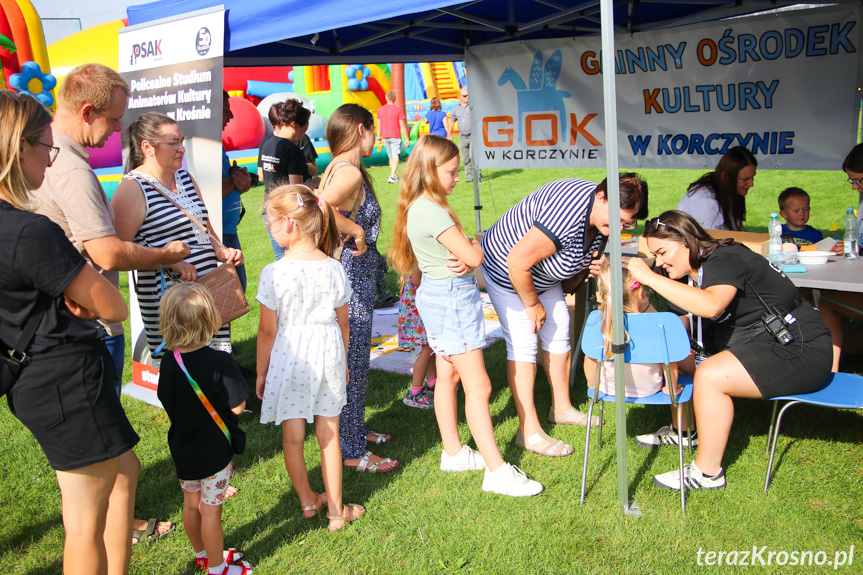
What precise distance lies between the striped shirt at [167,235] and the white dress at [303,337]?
522 millimetres

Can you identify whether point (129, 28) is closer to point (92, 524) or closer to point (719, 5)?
point (92, 524)

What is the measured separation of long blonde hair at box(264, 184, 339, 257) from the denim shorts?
584 mm

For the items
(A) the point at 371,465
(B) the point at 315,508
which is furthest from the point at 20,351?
(A) the point at 371,465

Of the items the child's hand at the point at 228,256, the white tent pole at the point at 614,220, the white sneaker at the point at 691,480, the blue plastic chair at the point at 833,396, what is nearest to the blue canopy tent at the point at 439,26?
the white tent pole at the point at 614,220

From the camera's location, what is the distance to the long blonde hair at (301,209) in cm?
254

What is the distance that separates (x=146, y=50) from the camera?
12.5 feet

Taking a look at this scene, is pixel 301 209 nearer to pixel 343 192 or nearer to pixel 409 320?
pixel 343 192

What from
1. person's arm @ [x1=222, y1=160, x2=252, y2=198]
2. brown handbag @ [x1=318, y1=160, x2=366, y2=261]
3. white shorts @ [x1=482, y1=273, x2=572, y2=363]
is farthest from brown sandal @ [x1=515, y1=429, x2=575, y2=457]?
person's arm @ [x1=222, y1=160, x2=252, y2=198]

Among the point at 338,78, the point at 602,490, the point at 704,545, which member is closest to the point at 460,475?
the point at 602,490

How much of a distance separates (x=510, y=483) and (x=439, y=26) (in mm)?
3526

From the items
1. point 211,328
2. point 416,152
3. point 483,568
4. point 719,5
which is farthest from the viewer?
point 719,5

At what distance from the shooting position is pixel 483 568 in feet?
8.28

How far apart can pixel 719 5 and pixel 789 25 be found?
555 millimetres

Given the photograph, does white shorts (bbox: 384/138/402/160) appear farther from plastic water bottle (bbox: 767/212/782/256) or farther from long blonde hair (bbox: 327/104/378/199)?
long blonde hair (bbox: 327/104/378/199)
